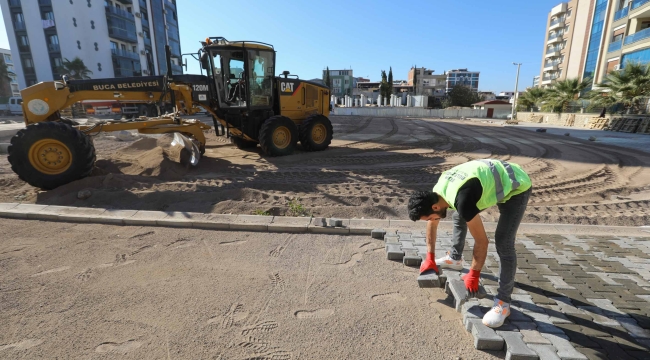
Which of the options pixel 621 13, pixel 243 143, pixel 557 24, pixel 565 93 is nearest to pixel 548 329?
Answer: pixel 243 143

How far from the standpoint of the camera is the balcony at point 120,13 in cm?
4068

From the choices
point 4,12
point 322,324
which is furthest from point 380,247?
point 4,12

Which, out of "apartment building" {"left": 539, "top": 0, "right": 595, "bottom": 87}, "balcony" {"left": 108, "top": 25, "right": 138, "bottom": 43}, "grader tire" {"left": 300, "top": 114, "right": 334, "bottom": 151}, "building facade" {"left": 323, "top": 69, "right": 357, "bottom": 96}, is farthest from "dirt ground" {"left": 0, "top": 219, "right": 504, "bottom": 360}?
"building facade" {"left": 323, "top": 69, "right": 357, "bottom": 96}

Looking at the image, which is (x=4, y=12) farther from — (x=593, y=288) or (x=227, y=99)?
(x=593, y=288)

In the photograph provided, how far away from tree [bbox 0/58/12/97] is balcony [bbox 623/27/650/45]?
7272 cm

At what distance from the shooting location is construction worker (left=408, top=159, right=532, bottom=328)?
2.33 m

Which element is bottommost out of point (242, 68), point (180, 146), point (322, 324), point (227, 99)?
point (322, 324)

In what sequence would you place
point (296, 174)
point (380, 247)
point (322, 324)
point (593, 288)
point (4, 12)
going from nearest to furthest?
point (322, 324)
point (593, 288)
point (380, 247)
point (296, 174)
point (4, 12)

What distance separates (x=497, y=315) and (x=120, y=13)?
2090 inches

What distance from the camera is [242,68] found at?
29.3 feet

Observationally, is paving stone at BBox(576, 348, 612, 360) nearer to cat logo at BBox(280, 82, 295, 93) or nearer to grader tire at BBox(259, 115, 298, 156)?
grader tire at BBox(259, 115, 298, 156)

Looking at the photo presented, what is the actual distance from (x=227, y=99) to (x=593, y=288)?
856cm

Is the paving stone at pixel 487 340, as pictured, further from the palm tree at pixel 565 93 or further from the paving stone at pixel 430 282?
the palm tree at pixel 565 93

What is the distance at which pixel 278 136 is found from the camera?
9.40 metres
